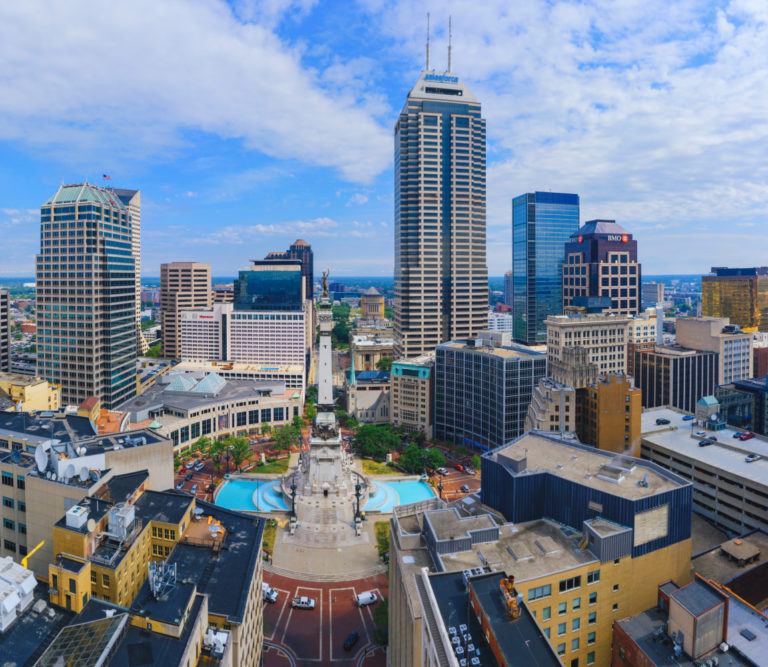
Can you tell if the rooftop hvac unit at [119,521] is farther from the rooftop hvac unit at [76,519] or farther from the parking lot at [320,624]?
the parking lot at [320,624]

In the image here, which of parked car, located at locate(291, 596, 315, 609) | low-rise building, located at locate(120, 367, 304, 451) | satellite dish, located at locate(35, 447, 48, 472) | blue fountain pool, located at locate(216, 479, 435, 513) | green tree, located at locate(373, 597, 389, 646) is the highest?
satellite dish, located at locate(35, 447, 48, 472)

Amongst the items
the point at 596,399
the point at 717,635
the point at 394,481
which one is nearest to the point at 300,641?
the point at 717,635

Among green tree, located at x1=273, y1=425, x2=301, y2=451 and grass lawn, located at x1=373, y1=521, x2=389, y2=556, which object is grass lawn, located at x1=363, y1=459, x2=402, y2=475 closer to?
green tree, located at x1=273, y1=425, x2=301, y2=451

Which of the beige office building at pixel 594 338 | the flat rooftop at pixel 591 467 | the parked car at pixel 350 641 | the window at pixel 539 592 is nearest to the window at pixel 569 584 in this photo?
the window at pixel 539 592

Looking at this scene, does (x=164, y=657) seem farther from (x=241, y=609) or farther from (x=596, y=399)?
(x=596, y=399)

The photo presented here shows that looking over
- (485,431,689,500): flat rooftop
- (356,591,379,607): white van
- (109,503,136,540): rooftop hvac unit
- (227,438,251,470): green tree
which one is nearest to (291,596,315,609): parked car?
(356,591,379,607): white van

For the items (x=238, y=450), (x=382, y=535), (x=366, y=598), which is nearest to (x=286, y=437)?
(x=238, y=450)

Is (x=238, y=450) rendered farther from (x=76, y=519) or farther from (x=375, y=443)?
(x=76, y=519)
